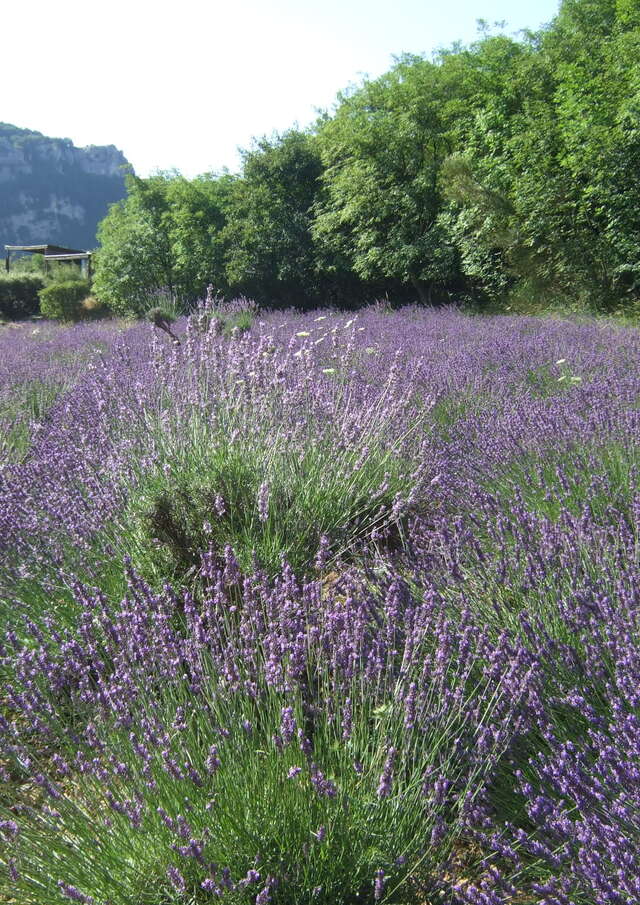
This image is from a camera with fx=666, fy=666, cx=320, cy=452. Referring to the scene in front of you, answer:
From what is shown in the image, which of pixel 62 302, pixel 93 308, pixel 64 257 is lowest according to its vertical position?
pixel 93 308

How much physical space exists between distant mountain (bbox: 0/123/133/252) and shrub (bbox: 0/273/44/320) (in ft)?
438

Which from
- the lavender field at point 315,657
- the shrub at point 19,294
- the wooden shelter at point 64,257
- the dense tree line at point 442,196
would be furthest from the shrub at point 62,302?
the lavender field at point 315,657

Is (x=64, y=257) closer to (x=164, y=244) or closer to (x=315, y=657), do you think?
(x=164, y=244)

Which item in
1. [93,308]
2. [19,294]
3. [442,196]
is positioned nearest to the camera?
[442,196]

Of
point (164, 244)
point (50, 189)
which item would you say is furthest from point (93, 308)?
point (50, 189)

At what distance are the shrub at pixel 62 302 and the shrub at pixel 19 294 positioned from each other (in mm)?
4429

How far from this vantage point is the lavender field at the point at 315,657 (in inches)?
53.0

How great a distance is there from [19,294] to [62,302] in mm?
Answer: 5234

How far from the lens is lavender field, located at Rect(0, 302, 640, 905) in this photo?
1.35 metres

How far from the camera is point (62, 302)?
67.2 feet

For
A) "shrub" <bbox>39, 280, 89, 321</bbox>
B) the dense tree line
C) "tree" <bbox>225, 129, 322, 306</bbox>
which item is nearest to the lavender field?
the dense tree line

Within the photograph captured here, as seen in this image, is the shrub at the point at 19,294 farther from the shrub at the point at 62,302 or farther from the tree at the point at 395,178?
the tree at the point at 395,178

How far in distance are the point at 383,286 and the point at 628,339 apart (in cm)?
1004

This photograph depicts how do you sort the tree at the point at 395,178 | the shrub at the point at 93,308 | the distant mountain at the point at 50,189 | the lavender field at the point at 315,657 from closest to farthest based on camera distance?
the lavender field at the point at 315,657
the tree at the point at 395,178
the shrub at the point at 93,308
the distant mountain at the point at 50,189
